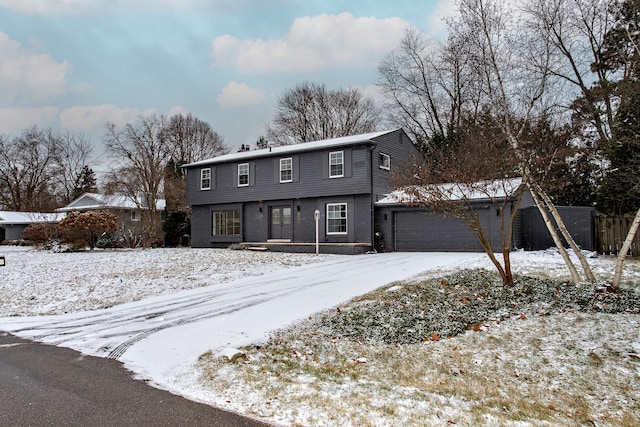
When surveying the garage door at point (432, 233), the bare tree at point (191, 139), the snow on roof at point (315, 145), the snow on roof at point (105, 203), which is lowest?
the garage door at point (432, 233)

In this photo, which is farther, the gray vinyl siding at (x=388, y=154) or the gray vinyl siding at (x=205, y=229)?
the gray vinyl siding at (x=205, y=229)

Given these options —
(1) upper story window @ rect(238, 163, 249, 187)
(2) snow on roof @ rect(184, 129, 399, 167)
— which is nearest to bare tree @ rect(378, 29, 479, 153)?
(2) snow on roof @ rect(184, 129, 399, 167)

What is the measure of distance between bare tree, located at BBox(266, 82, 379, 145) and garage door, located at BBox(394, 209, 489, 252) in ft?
61.7

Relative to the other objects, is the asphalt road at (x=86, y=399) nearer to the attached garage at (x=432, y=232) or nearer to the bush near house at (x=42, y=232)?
the attached garage at (x=432, y=232)

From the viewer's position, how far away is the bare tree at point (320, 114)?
37156mm

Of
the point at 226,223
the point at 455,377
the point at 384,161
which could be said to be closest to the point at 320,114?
the point at 226,223

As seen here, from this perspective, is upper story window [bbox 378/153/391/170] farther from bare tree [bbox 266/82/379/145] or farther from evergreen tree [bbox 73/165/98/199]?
evergreen tree [bbox 73/165/98/199]

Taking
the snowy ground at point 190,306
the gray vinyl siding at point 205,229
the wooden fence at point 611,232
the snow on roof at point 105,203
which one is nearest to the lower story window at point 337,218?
the snowy ground at point 190,306

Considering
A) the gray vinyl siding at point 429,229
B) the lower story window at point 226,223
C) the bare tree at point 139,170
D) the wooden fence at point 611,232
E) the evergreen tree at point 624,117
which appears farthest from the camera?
the bare tree at point 139,170

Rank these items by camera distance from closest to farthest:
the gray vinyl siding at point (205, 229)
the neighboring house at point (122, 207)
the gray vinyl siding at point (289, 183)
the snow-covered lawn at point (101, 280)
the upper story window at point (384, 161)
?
the snow-covered lawn at point (101, 280) < the gray vinyl siding at point (289, 183) < the upper story window at point (384, 161) < the gray vinyl siding at point (205, 229) < the neighboring house at point (122, 207)

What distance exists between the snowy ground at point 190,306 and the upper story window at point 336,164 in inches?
251

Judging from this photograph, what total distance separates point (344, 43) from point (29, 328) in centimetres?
1534

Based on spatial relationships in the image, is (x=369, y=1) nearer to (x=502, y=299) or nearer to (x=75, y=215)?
(x=502, y=299)

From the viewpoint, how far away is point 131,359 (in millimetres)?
5246
